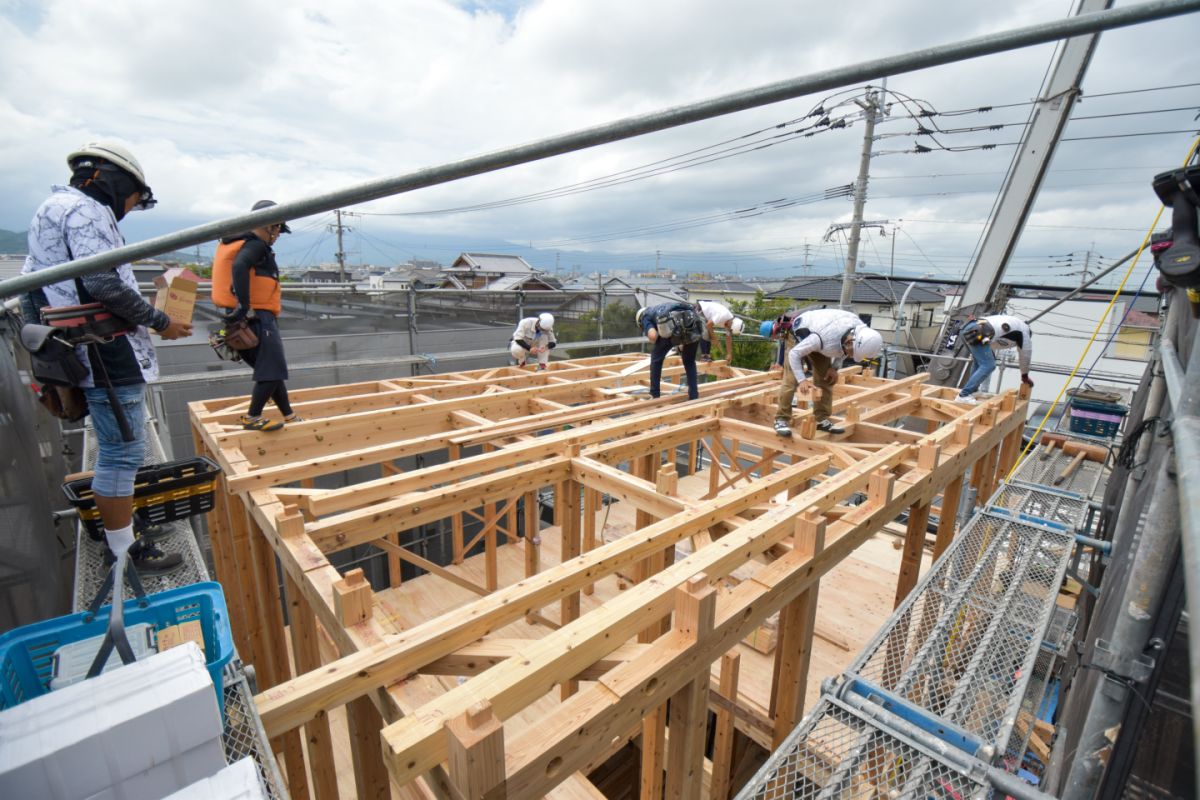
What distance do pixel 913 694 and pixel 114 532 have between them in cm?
358

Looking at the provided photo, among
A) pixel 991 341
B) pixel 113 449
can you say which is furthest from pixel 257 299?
pixel 991 341

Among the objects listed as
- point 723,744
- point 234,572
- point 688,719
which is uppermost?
point 688,719

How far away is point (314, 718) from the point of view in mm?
1808

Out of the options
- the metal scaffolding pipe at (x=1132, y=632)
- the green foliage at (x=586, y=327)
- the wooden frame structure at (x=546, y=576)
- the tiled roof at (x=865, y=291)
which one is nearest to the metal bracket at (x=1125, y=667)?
the metal scaffolding pipe at (x=1132, y=632)

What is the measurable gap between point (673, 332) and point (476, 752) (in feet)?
14.9

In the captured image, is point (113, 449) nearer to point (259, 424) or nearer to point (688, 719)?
point (259, 424)

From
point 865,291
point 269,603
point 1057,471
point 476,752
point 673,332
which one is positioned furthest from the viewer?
point 865,291

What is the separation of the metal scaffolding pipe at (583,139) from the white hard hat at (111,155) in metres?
1.81

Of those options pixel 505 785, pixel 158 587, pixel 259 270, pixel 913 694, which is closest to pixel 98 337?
pixel 158 587

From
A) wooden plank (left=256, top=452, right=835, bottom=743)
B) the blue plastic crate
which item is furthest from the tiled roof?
the blue plastic crate

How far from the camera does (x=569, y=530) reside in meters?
3.87

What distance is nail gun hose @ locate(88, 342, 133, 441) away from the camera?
2.26 m

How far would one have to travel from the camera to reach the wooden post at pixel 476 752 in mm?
1400

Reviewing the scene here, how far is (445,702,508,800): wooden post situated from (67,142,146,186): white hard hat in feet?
8.90
